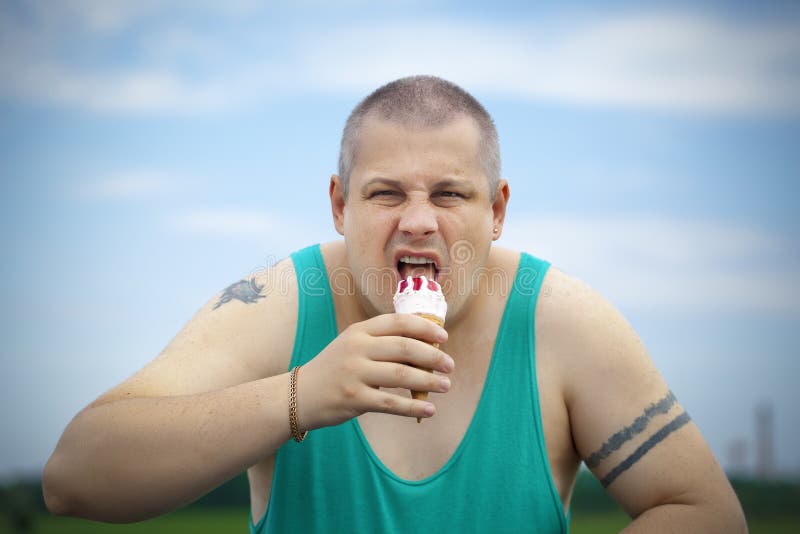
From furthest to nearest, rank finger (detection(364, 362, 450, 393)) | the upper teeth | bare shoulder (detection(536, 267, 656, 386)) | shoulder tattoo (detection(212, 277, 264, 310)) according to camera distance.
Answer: shoulder tattoo (detection(212, 277, 264, 310)), bare shoulder (detection(536, 267, 656, 386)), the upper teeth, finger (detection(364, 362, 450, 393))

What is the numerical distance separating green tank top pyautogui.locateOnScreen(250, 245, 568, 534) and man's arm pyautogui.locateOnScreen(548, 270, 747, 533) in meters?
0.31

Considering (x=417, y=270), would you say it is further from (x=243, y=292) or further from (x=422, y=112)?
(x=243, y=292)

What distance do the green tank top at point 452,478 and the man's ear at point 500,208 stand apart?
64 cm

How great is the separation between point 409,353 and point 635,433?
1.98 m

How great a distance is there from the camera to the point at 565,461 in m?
5.30

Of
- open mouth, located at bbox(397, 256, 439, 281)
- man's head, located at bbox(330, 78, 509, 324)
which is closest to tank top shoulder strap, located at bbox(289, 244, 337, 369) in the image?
man's head, located at bbox(330, 78, 509, 324)

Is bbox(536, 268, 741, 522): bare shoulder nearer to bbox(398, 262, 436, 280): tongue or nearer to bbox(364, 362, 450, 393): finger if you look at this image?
bbox(398, 262, 436, 280): tongue

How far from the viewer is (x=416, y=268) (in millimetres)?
4801

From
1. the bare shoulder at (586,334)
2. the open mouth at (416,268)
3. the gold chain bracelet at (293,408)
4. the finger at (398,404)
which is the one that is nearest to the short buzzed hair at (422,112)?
the open mouth at (416,268)

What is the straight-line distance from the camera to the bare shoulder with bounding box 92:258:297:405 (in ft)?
15.3

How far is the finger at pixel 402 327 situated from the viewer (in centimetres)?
397

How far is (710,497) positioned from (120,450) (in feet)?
11.6

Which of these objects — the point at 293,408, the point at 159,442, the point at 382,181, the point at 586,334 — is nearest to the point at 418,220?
the point at 382,181

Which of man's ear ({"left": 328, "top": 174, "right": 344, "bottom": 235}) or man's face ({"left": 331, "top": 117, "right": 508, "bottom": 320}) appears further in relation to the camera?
man's ear ({"left": 328, "top": 174, "right": 344, "bottom": 235})
